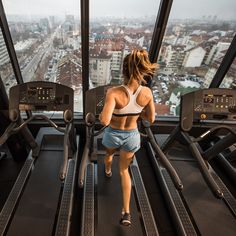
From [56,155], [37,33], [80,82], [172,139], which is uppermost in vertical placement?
[37,33]

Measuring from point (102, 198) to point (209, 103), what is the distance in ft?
5.81

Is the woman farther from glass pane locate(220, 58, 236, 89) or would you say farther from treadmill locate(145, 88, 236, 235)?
glass pane locate(220, 58, 236, 89)

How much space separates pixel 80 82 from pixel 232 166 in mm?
2780

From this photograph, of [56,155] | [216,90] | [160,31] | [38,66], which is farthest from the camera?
[38,66]

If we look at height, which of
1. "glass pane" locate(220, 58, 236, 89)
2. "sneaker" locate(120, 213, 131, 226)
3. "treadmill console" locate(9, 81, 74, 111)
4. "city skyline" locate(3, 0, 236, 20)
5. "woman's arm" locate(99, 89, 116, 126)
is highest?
"city skyline" locate(3, 0, 236, 20)

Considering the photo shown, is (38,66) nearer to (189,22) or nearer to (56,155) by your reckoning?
(56,155)

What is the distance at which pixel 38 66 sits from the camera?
2.97 meters

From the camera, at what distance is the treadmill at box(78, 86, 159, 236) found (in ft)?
6.16

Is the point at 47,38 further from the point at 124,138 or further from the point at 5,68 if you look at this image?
the point at 124,138

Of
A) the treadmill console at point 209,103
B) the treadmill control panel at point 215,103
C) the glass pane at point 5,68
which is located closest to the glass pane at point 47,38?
the glass pane at point 5,68

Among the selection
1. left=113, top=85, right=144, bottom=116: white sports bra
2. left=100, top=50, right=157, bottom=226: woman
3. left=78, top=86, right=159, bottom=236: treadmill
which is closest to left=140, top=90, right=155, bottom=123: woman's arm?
left=100, top=50, right=157, bottom=226: woman

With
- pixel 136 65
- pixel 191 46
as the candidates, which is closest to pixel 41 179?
pixel 136 65

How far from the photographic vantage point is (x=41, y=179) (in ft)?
7.84

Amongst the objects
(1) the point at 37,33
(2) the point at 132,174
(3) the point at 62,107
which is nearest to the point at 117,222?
(2) the point at 132,174
